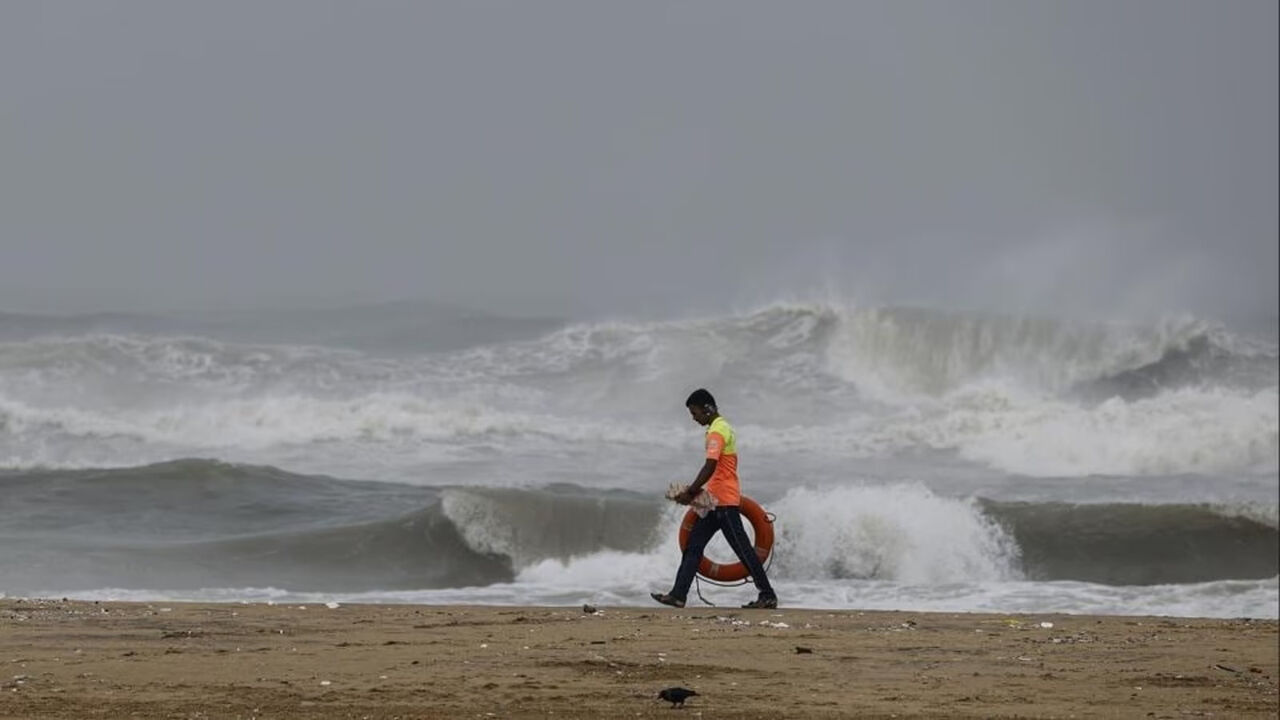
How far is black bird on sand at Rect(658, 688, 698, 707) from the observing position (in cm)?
715

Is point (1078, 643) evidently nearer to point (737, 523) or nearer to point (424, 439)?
point (737, 523)

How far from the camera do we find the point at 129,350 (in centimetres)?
2750

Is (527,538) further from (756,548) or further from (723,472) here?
(723,472)

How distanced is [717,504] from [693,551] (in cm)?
42

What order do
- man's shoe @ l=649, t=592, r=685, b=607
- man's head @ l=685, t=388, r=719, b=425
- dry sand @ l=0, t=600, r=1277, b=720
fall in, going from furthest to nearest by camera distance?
man's shoe @ l=649, t=592, r=685, b=607, man's head @ l=685, t=388, r=719, b=425, dry sand @ l=0, t=600, r=1277, b=720

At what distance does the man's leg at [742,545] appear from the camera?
11.0 meters

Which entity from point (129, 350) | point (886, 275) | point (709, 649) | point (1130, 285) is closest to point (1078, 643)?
point (709, 649)

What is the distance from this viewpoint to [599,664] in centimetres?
809

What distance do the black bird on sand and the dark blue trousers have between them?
12.2 ft

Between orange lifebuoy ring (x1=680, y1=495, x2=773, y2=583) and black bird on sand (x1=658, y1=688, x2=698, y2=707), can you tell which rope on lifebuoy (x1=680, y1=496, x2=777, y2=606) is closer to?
orange lifebuoy ring (x1=680, y1=495, x2=773, y2=583)

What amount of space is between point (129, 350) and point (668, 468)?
9.91 meters

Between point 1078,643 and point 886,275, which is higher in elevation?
point 886,275

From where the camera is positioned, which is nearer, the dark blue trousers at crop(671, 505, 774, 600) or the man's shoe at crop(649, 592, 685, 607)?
the dark blue trousers at crop(671, 505, 774, 600)

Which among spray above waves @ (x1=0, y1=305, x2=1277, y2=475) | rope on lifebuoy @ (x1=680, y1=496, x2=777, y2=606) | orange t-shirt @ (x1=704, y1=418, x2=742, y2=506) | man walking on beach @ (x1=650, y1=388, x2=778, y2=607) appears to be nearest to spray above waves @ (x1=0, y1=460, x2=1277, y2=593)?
rope on lifebuoy @ (x1=680, y1=496, x2=777, y2=606)
